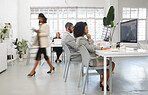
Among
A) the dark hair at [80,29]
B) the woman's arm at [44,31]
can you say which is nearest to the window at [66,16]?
the woman's arm at [44,31]

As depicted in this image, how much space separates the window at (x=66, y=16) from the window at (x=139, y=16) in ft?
3.81

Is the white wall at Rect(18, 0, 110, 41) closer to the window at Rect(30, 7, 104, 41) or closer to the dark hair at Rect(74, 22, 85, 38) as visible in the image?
the window at Rect(30, 7, 104, 41)

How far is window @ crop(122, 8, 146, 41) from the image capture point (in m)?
7.99

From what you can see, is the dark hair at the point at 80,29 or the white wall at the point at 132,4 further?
the white wall at the point at 132,4

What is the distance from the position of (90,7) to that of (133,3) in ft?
6.81

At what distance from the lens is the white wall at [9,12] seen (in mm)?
5367

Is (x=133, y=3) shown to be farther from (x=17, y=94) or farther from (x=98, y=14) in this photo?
(x=17, y=94)

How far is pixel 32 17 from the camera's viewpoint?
25.0ft

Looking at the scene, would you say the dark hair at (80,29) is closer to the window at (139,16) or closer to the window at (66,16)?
the window at (66,16)

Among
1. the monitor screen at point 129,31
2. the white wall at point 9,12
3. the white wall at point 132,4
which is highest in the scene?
the white wall at point 132,4

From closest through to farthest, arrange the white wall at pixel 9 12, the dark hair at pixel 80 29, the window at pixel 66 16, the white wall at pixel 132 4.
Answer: the dark hair at pixel 80 29, the white wall at pixel 9 12, the window at pixel 66 16, the white wall at pixel 132 4

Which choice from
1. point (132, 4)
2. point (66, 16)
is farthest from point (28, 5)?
point (132, 4)

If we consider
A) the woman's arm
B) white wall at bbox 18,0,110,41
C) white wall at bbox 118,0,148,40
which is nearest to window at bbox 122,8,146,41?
white wall at bbox 118,0,148,40

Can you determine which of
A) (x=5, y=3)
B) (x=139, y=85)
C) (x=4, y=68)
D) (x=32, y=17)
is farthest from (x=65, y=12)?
(x=139, y=85)
